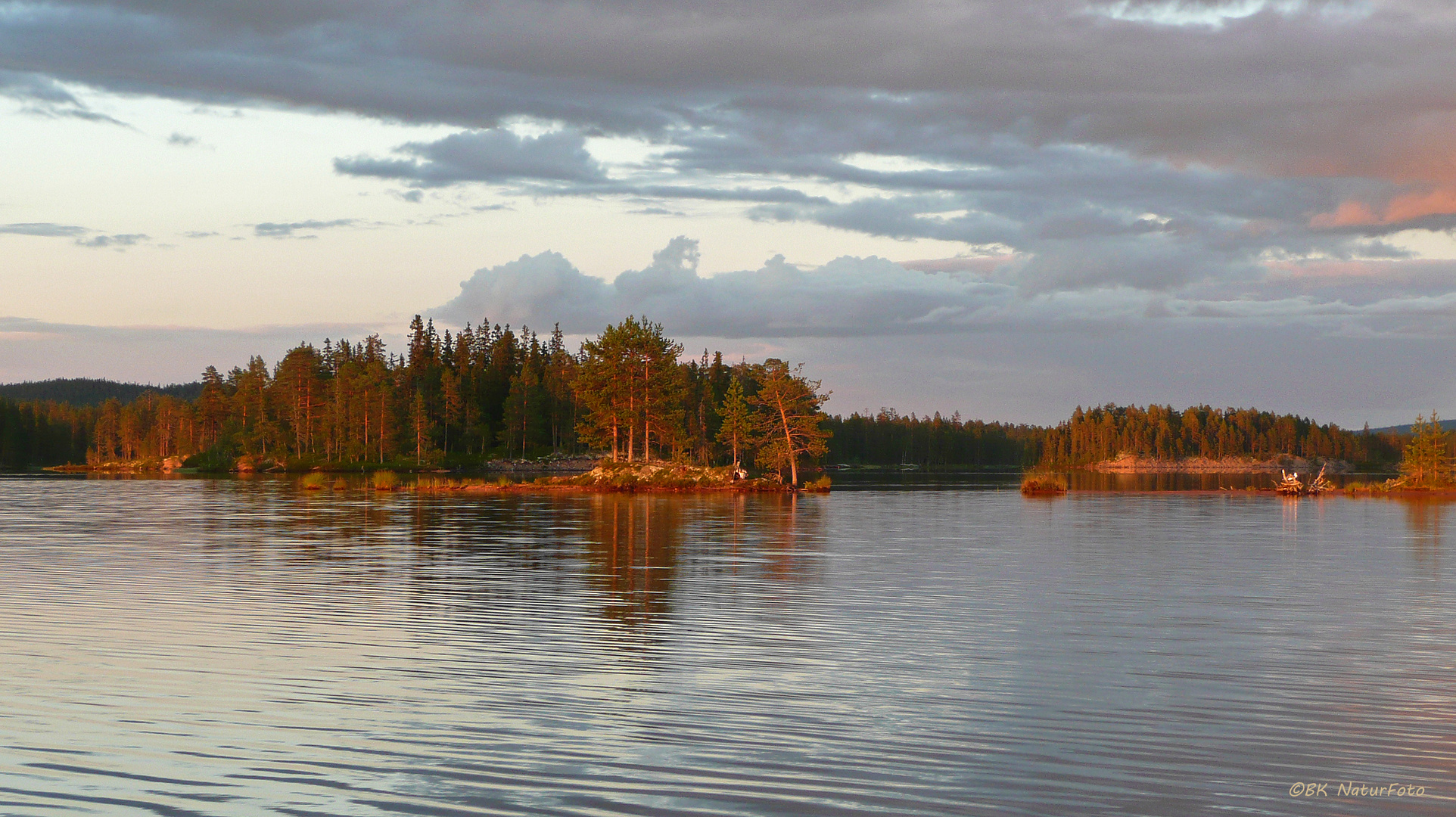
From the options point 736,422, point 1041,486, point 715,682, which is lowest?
point 1041,486

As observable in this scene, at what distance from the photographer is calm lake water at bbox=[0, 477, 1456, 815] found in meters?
8.71

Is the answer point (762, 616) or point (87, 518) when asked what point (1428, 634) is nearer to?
point (762, 616)

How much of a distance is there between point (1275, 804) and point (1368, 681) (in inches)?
246

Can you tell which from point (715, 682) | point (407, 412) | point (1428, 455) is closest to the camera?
point (715, 682)

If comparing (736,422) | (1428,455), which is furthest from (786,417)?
(1428,455)

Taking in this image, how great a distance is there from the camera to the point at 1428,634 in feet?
57.2

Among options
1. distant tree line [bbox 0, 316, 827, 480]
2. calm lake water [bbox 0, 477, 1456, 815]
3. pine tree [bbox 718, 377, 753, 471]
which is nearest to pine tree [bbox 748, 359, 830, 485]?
pine tree [bbox 718, 377, 753, 471]

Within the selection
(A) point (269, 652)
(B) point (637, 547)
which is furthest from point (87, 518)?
(A) point (269, 652)

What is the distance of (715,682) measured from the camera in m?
13.0

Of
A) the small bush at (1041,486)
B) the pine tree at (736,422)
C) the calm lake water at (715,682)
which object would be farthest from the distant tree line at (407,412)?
the calm lake water at (715,682)

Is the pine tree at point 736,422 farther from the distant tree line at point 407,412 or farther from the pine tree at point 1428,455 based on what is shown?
the pine tree at point 1428,455

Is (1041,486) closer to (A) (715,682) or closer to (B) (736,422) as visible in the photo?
(B) (736,422)

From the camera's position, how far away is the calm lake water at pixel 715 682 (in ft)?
28.6

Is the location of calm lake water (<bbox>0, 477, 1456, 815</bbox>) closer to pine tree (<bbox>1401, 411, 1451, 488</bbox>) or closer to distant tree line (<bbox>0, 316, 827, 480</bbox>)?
pine tree (<bbox>1401, 411, 1451, 488</bbox>)
